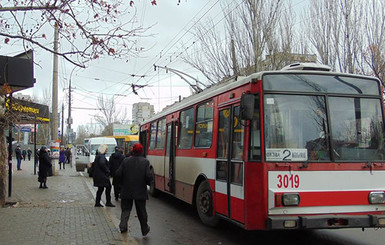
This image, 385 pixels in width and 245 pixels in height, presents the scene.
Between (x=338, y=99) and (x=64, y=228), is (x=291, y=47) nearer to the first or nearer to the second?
(x=338, y=99)

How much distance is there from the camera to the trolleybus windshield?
5805 mm

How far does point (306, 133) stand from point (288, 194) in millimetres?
1028

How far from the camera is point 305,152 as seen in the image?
5773 millimetres

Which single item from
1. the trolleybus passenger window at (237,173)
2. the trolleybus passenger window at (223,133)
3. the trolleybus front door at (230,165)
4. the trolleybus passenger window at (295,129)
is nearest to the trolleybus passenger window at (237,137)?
the trolleybus front door at (230,165)

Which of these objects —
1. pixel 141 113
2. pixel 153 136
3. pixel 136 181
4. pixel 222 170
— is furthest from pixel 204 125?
pixel 141 113

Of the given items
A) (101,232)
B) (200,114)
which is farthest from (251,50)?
(101,232)

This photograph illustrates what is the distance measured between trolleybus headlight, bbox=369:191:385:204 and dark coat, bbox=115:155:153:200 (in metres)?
3.75

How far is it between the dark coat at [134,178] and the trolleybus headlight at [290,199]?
2540mm

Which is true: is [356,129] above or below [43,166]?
above

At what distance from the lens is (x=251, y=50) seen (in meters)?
20.7

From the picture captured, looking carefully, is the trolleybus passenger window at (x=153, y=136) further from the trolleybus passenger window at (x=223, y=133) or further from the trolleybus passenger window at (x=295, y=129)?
the trolleybus passenger window at (x=295, y=129)

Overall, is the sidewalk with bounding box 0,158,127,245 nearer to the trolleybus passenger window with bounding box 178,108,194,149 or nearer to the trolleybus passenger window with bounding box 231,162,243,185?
the trolleybus passenger window with bounding box 231,162,243,185

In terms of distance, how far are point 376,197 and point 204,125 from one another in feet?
12.3

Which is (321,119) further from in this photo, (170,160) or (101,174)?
(101,174)
